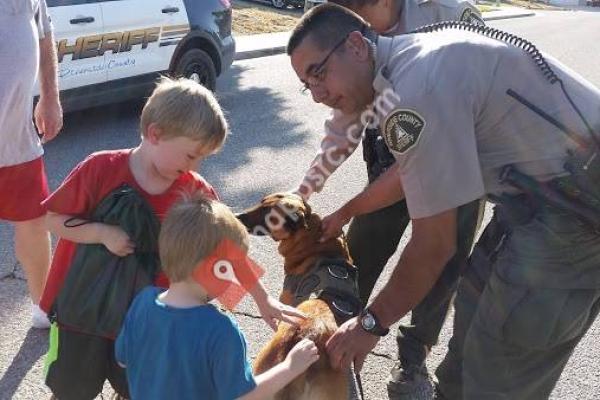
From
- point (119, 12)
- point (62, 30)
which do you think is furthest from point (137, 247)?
point (119, 12)

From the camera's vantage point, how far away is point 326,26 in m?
2.23

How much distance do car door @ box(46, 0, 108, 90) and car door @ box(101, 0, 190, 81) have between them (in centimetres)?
12

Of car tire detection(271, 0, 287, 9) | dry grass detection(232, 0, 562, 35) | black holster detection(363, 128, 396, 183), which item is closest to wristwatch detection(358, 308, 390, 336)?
black holster detection(363, 128, 396, 183)

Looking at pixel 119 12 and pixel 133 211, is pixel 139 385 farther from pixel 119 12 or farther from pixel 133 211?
pixel 119 12

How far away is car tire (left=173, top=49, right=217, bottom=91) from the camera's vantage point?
7.44m

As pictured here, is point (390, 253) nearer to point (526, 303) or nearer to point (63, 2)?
point (526, 303)

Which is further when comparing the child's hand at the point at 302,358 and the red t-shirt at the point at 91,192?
the red t-shirt at the point at 91,192

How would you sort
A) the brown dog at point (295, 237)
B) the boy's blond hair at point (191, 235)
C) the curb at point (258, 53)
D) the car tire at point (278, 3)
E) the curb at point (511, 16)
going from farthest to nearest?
the curb at point (511, 16) < the car tire at point (278, 3) < the curb at point (258, 53) < the brown dog at point (295, 237) < the boy's blond hair at point (191, 235)

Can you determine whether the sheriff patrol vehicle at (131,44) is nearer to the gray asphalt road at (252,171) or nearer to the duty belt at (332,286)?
the gray asphalt road at (252,171)

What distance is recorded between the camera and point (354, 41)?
2174mm

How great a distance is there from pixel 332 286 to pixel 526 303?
36.3 inches

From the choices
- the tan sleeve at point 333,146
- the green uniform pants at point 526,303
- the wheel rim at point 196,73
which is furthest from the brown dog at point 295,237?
the wheel rim at point 196,73

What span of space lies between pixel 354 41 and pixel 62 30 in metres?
4.56

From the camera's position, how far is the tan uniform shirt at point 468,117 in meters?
1.92
